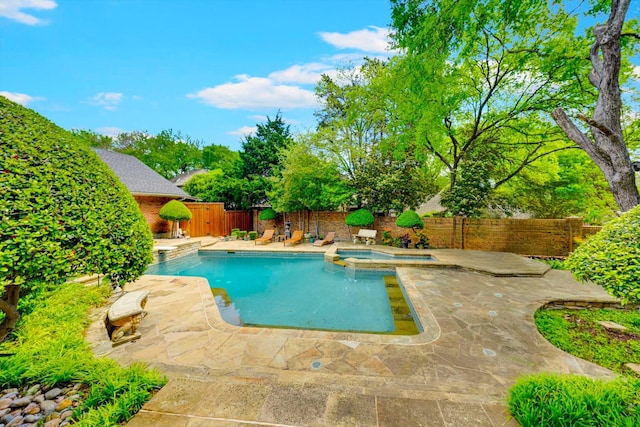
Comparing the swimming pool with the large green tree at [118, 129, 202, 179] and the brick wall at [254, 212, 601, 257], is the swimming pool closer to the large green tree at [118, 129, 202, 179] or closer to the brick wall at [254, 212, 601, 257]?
the brick wall at [254, 212, 601, 257]

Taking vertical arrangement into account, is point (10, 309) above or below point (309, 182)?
below

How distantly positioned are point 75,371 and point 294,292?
4.72 m

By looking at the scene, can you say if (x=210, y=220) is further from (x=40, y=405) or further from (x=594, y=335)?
(x=594, y=335)

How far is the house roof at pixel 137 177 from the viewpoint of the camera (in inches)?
494

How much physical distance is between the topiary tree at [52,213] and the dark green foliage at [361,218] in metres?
11.0

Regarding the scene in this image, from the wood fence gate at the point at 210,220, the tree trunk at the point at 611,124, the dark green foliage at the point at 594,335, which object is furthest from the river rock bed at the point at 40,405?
the wood fence gate at the point at 210,220

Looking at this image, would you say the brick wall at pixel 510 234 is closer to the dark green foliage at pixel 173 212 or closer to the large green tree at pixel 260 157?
the large green tree at pixel 260 157

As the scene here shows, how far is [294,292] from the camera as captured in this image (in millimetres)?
6809

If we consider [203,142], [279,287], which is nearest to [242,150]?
[279,287]

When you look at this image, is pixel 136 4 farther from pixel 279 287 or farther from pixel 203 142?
pixel 203 142

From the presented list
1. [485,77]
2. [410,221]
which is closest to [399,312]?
[410,221]

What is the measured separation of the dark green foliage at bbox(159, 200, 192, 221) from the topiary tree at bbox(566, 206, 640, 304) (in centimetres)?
1452

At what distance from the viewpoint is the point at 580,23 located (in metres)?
7.07

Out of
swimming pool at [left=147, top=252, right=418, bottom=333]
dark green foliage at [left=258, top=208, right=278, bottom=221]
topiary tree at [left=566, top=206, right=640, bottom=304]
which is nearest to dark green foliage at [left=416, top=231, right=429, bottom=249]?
swimming pool at [left=147, top=252, right=418, bottom=333]
